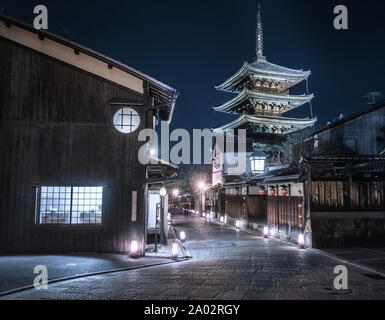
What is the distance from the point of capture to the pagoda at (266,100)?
38.6 m

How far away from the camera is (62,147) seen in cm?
1386

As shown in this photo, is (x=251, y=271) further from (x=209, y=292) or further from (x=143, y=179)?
(x=143, y=179)

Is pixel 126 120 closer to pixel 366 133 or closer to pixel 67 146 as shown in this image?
pixel 67 146

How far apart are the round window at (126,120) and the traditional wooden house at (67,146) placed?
0.05m

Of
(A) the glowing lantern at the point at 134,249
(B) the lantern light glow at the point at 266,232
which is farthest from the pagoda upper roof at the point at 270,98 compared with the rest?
(A) the glowing lantern at the point at 134,249

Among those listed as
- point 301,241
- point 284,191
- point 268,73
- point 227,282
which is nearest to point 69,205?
point 227,282

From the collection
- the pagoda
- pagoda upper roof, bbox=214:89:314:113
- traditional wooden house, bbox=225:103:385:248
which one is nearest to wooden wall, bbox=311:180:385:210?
traditional wooden house, bbox=225:103:385:248

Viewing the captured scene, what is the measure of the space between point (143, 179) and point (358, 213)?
12.2 metres

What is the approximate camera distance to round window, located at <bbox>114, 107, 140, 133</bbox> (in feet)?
46.2

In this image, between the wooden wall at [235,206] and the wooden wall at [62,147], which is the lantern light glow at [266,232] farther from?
the wooden wall at [62,147]

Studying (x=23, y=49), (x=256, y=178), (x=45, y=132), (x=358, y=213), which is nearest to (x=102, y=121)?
(x=45, y=132)

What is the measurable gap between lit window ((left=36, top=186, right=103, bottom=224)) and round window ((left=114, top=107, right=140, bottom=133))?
302cm

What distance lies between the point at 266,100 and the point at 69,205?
31.9 m

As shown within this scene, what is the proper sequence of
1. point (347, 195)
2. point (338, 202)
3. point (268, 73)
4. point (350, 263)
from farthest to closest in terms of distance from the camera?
point (268, 73) < point (347, 195) < point (338, 202) < point (350, 263)
